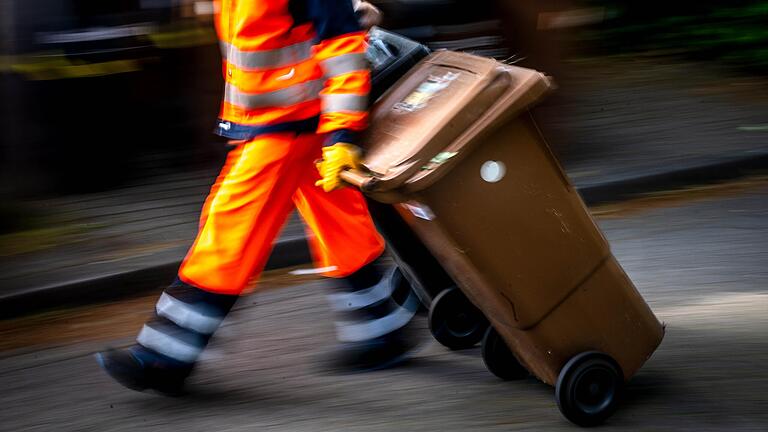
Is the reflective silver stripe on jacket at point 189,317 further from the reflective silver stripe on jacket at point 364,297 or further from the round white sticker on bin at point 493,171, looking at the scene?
the round white sticker on bin at point 493,171

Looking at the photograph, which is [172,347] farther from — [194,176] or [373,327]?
[194,176]

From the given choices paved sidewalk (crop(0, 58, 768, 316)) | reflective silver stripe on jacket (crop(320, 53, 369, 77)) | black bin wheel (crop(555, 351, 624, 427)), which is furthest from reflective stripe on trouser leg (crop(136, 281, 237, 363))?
paved sidewalk (crop(0, 58, 768, 316))

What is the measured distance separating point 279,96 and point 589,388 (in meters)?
1.31

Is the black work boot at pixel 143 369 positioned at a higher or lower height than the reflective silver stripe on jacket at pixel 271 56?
lower

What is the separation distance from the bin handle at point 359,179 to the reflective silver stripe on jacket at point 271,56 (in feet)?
1.58

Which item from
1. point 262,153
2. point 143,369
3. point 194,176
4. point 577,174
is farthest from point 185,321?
point 577,174

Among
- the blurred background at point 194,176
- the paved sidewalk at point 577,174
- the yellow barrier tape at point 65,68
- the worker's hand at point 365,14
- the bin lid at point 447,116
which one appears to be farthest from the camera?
the yellow barrier tape at point 65,68

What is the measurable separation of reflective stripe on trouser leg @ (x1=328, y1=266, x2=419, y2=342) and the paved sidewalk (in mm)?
1593

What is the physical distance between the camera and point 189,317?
12.2 feet

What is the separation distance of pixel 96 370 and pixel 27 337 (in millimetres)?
671

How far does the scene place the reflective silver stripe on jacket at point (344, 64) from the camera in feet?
11.3

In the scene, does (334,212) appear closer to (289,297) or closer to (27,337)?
(289,297)

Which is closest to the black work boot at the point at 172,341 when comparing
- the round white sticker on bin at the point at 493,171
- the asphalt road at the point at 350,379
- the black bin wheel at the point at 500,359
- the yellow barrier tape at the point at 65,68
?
the asphalt road at the point at 350,379

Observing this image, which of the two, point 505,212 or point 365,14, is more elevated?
point 365,14
